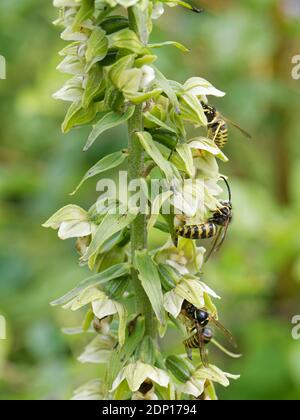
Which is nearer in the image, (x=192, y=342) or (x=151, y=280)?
(x=151, y=280)

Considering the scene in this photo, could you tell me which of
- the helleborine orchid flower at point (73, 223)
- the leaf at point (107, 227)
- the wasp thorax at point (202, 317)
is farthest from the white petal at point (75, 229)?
the wasp thorax at point (202, 317)

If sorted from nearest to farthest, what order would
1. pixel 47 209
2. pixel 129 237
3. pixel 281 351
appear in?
pixel 129 237 < pixel 281 351 < pixel 47 209

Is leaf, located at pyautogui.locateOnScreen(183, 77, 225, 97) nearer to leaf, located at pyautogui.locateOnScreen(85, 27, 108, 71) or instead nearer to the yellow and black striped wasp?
leaf, located at pyautogui.locateOnScreen(85, 27, 108, 71)

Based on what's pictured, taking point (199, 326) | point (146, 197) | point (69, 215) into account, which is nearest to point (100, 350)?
point (199, 326)

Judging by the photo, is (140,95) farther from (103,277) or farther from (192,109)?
(103,277)

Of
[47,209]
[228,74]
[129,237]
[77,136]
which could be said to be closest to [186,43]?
[228,74]

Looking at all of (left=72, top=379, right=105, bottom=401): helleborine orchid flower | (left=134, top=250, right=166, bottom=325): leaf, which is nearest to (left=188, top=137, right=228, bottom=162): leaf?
(left=134, top=250, right=166, bottom=325): leaf

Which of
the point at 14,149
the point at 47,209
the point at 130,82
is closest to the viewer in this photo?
the point at 130,82
